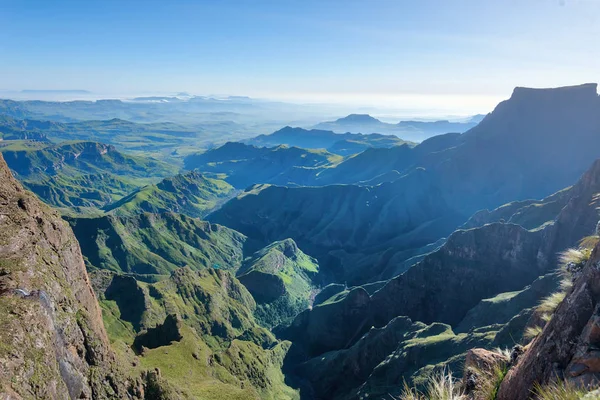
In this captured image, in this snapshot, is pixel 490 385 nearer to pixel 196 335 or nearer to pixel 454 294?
pixel 196 335

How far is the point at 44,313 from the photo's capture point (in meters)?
29.3

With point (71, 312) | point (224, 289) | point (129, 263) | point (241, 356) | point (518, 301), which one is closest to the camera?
point (71, 312)

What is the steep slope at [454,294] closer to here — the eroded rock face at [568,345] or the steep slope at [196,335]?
the steep slope at [196,335]

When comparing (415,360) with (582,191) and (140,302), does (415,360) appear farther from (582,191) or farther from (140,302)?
(582,191)

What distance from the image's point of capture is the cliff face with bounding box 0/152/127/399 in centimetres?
2522

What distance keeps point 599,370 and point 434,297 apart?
115 metres

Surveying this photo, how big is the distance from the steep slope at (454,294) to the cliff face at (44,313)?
62708 millimetres

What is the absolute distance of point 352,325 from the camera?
409ft

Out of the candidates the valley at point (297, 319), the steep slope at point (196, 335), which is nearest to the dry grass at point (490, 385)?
the valley at point (297, 319)

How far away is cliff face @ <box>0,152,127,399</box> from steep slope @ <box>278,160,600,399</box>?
6271 cm

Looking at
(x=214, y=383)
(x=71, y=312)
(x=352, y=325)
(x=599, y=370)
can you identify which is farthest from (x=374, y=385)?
(x=599, y=370)

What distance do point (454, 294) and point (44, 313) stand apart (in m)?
111

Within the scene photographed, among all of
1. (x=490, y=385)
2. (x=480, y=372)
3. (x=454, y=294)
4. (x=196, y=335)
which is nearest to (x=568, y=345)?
(x=490, y=385)

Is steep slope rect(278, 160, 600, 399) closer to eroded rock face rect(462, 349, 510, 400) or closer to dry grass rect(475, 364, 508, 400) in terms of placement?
eroded rock face rect(462, 349, 510, 400)
